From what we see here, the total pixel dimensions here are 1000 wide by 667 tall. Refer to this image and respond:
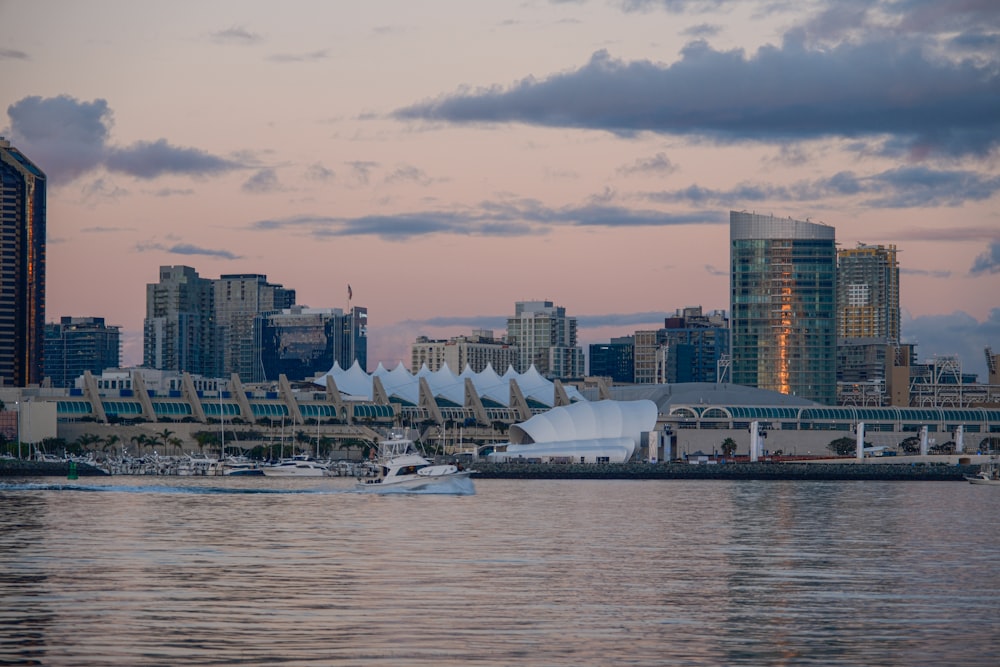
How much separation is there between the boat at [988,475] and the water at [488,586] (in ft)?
175

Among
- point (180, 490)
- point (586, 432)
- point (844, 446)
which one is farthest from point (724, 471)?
point (180, 490)

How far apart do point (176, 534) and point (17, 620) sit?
24759 millimetres

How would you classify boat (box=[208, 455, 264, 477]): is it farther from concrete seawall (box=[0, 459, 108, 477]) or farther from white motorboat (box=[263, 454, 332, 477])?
concrete seawall (box=[0, 459, 108, 477])

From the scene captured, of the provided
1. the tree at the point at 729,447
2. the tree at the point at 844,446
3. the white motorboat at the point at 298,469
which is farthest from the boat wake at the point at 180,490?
the tree at the point at 844,446

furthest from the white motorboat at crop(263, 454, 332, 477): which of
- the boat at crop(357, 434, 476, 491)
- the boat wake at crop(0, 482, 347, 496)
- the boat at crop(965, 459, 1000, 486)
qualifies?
the boat at crop(965, 459, 1000, 486)

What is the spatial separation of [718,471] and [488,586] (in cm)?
10059

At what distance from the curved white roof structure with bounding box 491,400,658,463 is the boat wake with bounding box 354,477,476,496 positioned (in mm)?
58446

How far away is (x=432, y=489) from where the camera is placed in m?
91.9

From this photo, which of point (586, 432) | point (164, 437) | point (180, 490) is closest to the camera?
point (180, 490)

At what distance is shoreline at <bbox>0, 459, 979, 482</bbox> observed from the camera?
460 ft

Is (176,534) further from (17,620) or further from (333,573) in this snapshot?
(17,620)

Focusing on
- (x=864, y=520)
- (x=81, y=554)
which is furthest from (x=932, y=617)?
(x=864, y=520)

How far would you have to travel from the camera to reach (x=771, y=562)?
167 ft

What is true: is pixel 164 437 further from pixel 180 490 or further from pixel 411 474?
pixel 411 474
